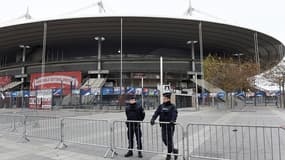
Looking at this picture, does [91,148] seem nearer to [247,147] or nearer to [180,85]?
[247,147]

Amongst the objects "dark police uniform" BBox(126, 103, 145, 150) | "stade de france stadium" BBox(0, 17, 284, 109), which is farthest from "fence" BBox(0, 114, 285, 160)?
"stade de france stadium" BBox(0, 17, 284, 109)

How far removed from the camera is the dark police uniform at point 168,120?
20.1 feet

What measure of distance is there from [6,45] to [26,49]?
4.06 m

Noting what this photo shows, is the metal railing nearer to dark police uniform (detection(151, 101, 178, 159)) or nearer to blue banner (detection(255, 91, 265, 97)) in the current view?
dark police uniform (detection(151, 101, 178, 159))

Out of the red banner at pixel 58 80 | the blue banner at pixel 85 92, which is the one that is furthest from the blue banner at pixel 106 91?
the red banner at pixel 58 80

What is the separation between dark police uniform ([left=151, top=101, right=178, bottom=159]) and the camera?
6.13 m

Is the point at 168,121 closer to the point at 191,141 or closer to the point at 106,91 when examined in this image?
the point at 191,141

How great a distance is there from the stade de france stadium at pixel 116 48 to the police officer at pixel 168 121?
96.7 feet

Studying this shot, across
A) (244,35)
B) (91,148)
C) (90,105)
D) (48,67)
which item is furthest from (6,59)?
(91,148)

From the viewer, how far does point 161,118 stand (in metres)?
6.46

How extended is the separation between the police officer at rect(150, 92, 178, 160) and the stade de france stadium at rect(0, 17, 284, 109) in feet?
96.7

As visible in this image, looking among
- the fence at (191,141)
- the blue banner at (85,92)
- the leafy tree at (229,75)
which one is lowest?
the fence at (191,141)

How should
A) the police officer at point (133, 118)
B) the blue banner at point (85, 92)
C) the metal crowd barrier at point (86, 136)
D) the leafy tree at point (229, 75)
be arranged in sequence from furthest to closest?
the blue banner at point (85, 92) < the leafy tree at point (229, 75) < the metal crowd barrier at point (86, 136) < the police officer at point (133, 118)

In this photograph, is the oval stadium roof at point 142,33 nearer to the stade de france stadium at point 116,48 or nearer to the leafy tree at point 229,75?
the stade de france stadium at point 116,48
